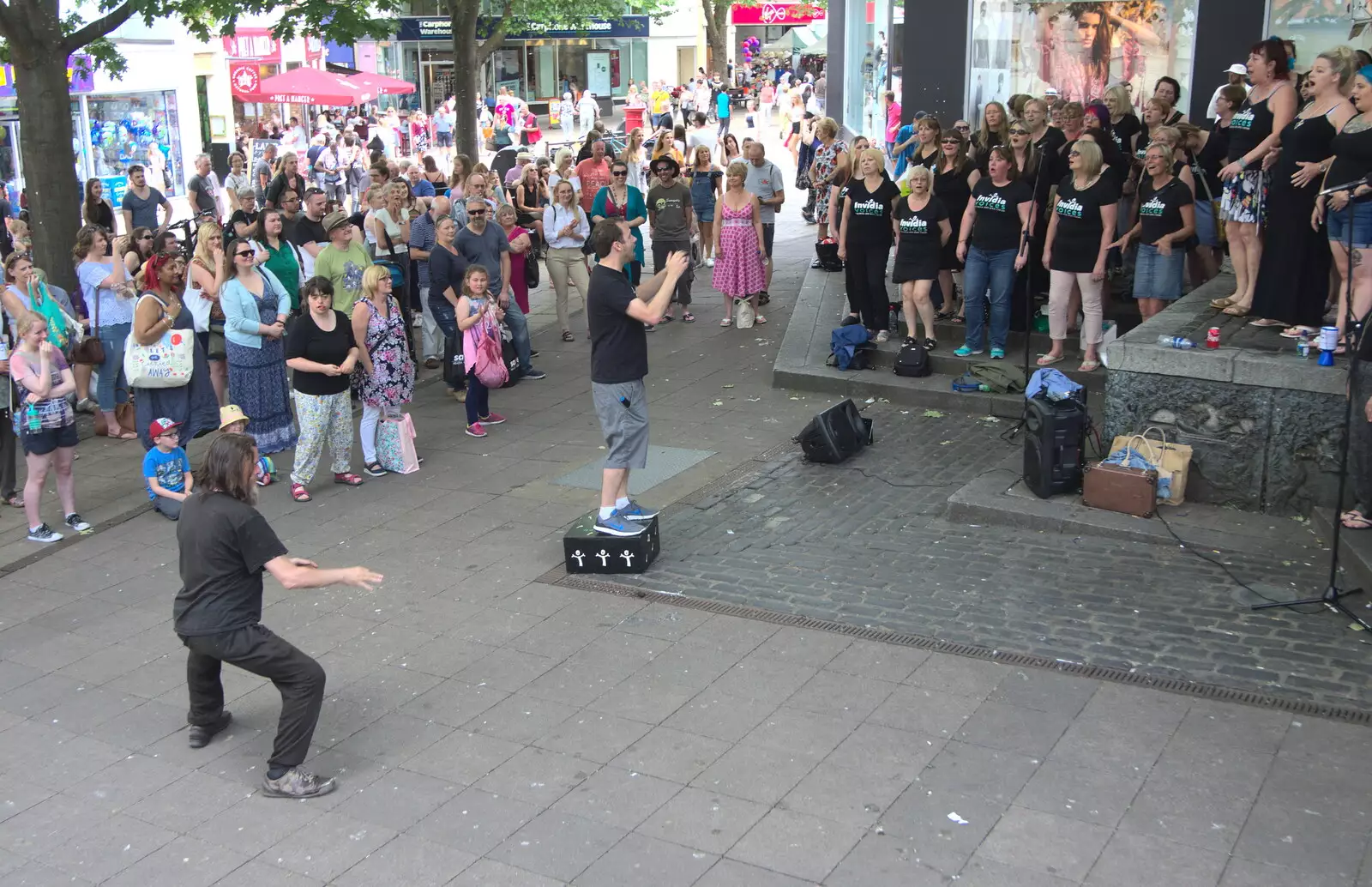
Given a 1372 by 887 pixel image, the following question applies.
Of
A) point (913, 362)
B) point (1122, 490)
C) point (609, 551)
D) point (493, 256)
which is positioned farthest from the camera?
point (493, 256)

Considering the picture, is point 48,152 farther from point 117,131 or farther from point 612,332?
point 117,131

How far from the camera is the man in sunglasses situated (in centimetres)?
1200

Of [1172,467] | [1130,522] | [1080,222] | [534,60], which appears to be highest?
[534,60]

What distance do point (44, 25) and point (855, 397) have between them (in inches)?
308

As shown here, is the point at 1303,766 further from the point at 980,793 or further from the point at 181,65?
the point at 181,65

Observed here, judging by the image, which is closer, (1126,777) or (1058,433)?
(1126,777)

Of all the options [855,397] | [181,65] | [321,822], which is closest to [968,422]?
[855,397]

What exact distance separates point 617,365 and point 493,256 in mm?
4747

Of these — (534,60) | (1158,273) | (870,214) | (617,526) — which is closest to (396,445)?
(617,526)

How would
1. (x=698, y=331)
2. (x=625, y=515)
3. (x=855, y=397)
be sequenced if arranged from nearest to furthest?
(x=625, y=515) → (x=855, y=397) → (x=698, y=331)

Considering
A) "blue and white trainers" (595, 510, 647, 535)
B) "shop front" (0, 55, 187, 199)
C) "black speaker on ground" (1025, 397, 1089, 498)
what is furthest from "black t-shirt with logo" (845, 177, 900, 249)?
"shop front" (0, 55, 187, 199)

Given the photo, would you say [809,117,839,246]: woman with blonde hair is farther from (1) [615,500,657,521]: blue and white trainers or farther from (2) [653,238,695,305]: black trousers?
(1) [615,500,657,521]: blue and white trainers

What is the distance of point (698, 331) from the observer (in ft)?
46.9

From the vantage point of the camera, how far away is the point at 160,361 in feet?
31.5
